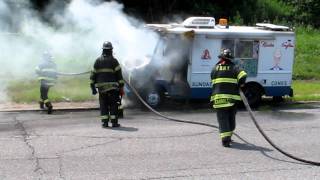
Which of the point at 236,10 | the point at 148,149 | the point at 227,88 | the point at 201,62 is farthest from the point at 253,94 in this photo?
the point at 236,10

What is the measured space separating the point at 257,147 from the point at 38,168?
154 inches

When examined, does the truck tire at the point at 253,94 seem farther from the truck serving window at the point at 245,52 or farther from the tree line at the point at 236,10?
the tree line at the point at 236,10

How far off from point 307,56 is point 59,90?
11.0m

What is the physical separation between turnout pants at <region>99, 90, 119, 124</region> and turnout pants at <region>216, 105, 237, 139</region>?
99.6 inches

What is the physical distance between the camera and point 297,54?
23750 millimetres

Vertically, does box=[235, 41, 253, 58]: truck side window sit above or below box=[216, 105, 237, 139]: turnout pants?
above

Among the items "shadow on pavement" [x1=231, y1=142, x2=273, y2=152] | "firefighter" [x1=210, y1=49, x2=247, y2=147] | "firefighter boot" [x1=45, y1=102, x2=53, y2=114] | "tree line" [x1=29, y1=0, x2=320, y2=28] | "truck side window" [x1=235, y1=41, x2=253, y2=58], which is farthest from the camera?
"tree line" [x1=29, y1=0, x2=320, y2=28]

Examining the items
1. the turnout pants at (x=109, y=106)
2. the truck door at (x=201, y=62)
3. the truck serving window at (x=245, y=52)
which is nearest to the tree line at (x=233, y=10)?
the truck door at (x=201, y=62)

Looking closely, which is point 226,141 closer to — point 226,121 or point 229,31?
point 226,121

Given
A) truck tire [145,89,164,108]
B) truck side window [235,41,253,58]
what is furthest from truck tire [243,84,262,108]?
truck tire [145,89,164,108]

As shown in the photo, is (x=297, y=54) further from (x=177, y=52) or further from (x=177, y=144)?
(x=177, y=144)

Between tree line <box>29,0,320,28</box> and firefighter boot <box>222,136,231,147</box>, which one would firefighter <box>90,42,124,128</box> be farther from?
tree line <box>29,0,320,28</box>

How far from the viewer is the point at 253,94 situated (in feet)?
51.2

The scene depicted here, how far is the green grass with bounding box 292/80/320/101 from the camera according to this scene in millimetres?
17172
